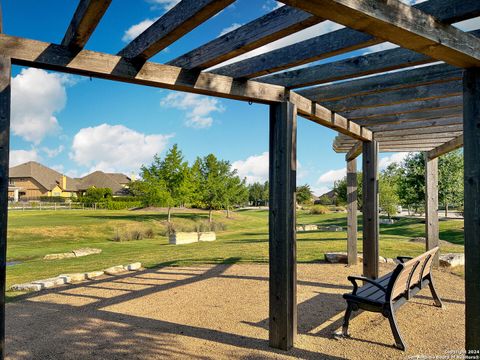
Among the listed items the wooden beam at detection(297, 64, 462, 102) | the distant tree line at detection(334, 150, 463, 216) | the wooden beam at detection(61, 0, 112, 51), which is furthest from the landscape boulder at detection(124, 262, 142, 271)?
the distant tree line at detection(334, 150, 463, 216)

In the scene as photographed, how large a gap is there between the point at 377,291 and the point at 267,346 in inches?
70.0

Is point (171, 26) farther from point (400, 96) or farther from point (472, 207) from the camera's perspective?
point (400, 96)

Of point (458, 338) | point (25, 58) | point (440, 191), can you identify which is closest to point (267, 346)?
point (458, 338)

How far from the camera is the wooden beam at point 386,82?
4.82 meters

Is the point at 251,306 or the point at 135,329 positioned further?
the point at 251,306

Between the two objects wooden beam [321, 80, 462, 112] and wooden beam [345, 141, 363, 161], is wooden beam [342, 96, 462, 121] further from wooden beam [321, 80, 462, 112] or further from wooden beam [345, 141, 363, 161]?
wooden beam [345, 141, 363, 161]

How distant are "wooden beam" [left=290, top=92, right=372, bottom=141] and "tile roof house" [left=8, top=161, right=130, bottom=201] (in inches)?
2746

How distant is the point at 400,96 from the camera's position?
569cm

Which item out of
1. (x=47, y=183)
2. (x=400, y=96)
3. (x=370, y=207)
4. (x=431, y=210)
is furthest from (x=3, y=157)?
(x=47, y=183)

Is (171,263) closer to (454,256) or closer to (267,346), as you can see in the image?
(267,346)

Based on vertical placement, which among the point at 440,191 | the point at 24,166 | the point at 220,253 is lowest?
the point at 220,253

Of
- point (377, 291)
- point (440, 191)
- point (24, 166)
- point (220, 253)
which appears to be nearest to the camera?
point (377, 291)

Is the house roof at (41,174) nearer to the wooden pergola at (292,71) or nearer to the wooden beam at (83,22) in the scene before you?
the wooden pergola at (292,71)

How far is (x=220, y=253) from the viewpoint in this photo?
41.6 ft
